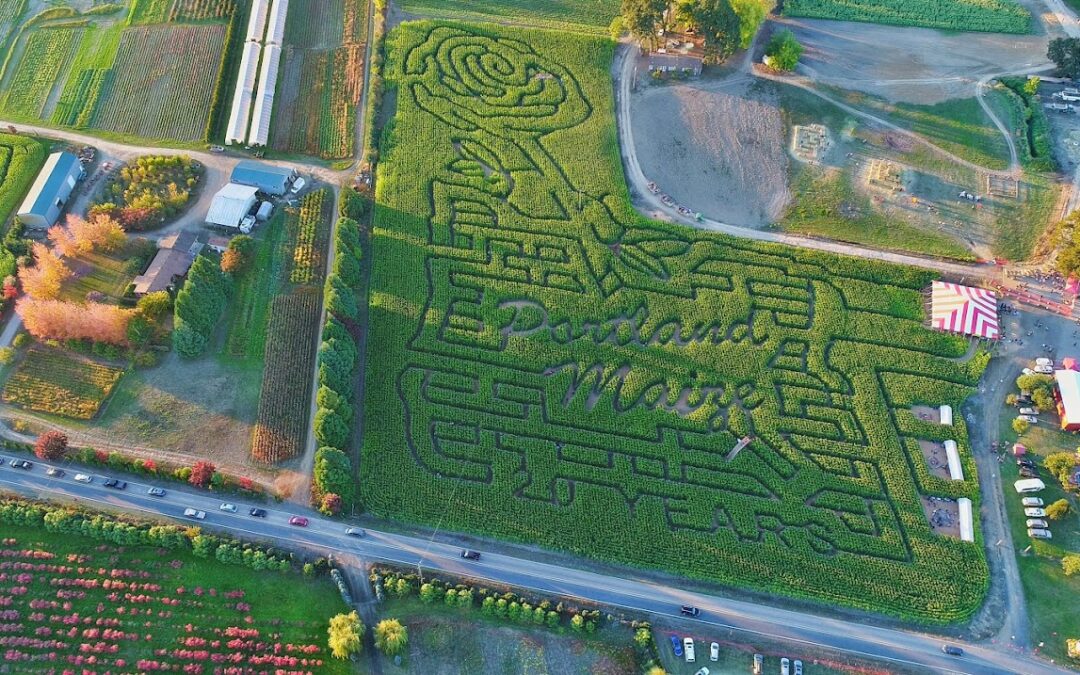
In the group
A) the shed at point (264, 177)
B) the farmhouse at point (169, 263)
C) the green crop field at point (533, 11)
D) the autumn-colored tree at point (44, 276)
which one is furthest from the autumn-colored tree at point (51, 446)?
the green crop field at point (533, 11)

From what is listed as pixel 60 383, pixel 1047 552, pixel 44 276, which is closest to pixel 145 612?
pixel 60 383

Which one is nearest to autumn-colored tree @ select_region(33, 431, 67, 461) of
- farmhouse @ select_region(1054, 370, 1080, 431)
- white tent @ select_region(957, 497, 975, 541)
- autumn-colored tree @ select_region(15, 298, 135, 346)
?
autumn-colored tree @ select_region(15, 298, 135, 346)

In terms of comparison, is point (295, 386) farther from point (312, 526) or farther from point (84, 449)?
point (84, 449)

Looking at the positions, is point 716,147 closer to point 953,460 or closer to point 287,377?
point 953,460

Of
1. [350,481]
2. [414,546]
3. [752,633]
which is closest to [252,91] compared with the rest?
[350,481]

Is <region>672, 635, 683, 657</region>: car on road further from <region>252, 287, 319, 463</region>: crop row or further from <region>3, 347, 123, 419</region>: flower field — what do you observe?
<region>3, 347, 123, 419</region>: flower field

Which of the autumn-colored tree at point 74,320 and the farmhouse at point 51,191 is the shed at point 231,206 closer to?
the autumn-colored tree at point 74,320
